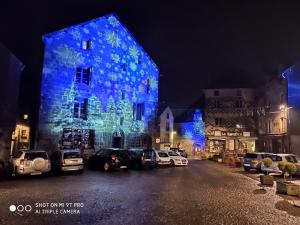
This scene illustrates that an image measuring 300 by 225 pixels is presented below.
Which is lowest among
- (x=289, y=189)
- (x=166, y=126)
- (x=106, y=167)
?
(x=289, y=189)

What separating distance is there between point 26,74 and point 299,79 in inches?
1106

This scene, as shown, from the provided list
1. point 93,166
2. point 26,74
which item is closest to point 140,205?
point 93,166

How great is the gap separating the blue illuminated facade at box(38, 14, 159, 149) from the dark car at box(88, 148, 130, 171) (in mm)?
5709

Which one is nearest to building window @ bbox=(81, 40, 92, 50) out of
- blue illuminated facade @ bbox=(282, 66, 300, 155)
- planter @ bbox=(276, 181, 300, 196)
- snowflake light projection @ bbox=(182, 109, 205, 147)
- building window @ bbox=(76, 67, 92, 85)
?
building window @ bbox=(76, 67, 92, 85)

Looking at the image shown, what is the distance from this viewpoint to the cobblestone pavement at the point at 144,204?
26.5 feet

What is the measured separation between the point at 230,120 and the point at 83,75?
31.6 metres

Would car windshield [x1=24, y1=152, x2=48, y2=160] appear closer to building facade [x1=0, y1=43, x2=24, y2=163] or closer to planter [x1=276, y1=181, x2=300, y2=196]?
building facade [x1=0, y1=43, x2=24, y2=163]

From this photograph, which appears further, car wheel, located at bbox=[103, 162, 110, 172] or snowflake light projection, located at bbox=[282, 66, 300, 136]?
snowflake light projection, located at bbox=[282, 66, 300, 136]

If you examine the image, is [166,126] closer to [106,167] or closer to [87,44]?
[87,44]

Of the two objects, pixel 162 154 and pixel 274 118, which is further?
pixel 274 118

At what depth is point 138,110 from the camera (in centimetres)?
3481

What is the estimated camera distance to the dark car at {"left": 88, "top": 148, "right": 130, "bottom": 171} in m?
21.4

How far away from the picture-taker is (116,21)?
106 ft

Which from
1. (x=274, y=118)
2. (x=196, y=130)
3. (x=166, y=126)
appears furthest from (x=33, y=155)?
(x=166, y=126)
